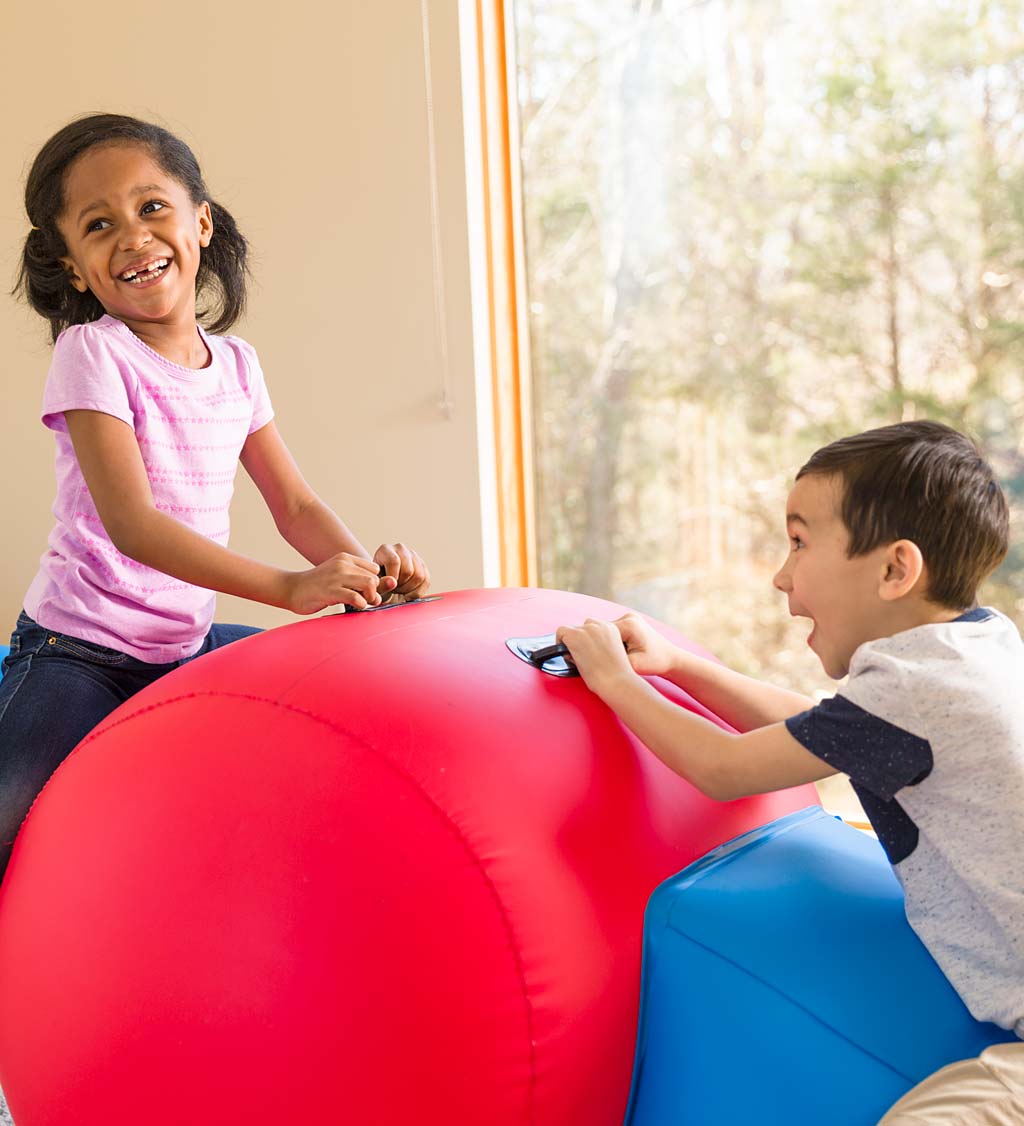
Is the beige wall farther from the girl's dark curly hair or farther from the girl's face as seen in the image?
the girl's face

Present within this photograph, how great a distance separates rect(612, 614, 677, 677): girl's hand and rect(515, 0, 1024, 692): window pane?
4.13 ft

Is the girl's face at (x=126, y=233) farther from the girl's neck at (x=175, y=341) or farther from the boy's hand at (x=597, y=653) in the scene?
the boy's hand at (x=597, y=653)

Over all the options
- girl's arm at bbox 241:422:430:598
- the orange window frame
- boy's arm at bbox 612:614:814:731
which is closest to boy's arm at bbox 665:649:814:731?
boy's arm at bbox 612:614:814:731

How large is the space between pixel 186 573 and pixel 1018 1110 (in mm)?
910

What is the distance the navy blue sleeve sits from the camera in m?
0.94

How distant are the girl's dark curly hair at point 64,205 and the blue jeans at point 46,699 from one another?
40 cm

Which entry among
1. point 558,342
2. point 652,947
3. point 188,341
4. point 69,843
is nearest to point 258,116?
point 558,342

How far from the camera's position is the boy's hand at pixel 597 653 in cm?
111

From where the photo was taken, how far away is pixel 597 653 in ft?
3.73

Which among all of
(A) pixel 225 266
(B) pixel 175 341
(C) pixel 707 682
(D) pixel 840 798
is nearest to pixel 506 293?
(A) pixel 225 266

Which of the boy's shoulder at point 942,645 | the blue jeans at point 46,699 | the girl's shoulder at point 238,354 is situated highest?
the girl's shoulder at point 238,354

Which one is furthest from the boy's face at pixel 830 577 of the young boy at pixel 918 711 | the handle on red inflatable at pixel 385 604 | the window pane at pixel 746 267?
the window pane at pixel 746 267

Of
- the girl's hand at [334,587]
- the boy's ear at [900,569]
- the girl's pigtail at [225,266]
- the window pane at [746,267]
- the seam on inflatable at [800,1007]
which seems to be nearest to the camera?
the seam on inflatable at [800,1007]

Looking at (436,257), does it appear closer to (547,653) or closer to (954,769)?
(547,653)
